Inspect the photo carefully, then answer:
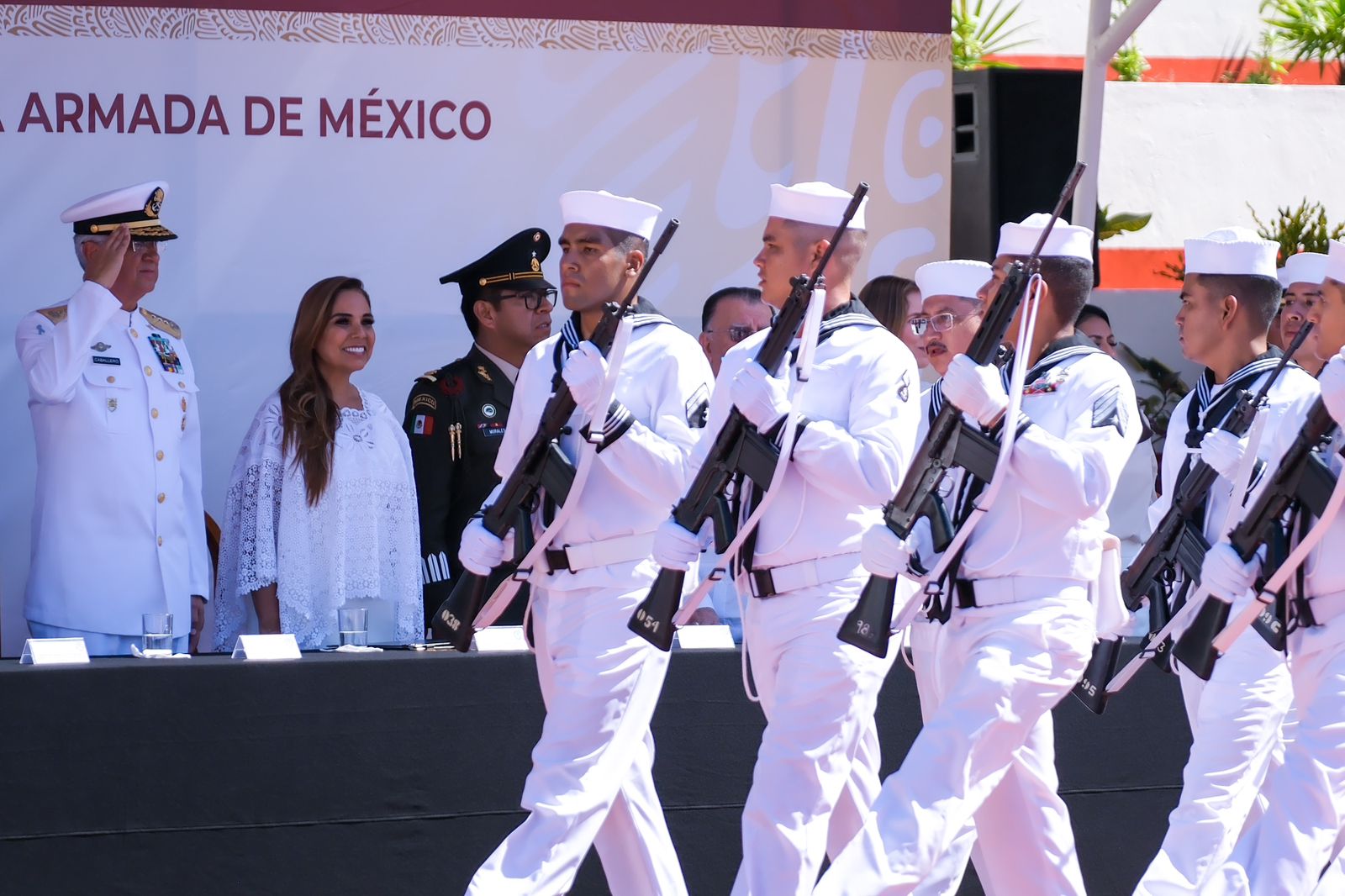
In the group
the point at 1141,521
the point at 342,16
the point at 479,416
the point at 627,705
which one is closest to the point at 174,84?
the point at 342,16

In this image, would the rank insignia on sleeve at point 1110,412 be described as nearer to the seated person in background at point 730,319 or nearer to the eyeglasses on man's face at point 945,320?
the eyeglasses on man's face at point 945,320

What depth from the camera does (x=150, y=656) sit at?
5.65 metres

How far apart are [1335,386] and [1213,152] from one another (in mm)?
13555

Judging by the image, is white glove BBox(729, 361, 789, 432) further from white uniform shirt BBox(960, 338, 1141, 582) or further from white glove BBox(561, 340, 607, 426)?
white uniform shirt BBox(960, 338, 1141, 582)

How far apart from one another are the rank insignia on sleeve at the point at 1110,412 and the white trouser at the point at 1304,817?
2.62ft

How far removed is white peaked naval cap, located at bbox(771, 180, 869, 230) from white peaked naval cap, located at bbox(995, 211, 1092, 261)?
401 mm

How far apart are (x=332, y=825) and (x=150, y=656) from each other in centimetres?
69

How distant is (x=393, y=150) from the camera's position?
26.0ft

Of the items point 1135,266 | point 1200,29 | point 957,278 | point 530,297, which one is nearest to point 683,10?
point 530,297

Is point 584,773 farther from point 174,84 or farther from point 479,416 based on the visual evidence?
point 174,84

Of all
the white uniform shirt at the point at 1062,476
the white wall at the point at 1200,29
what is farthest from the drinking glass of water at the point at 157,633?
the white wall at the point at 1200,29

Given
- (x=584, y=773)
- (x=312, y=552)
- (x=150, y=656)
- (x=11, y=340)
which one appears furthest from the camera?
(x=11, y=340)

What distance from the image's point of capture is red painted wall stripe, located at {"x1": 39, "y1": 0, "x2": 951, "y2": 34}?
7.82 metres

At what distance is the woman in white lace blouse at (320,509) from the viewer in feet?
21.2
